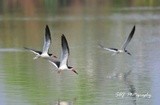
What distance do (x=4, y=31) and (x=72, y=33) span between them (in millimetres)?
5801

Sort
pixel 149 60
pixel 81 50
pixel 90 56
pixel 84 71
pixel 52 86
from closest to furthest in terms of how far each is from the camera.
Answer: pixel 52 86, pixel 84 71, pixel 149 60, pixel 90 56, pixel 81 50

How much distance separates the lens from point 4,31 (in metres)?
41.8

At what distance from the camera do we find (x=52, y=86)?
1902 cm

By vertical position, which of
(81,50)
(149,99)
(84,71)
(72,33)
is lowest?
(149,99)

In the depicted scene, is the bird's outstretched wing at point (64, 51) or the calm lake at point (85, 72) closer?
the bird's outstretched wing at point (64, 51)

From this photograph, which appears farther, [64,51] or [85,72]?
[85,72]

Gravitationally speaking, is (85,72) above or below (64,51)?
above

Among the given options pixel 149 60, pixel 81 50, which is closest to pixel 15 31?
pixel 81 50

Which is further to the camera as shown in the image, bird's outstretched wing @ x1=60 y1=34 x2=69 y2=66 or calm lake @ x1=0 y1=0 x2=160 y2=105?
calm lake @ x1=0 y1=0 x2=160 y2=105

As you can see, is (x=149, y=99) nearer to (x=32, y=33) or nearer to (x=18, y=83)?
(x=18, y=83)

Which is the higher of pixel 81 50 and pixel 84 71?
pixel 81 50

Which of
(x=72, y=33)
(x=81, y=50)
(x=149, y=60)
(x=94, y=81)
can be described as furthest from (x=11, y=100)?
(x=72, y=33)

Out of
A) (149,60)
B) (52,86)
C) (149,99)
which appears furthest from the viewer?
(149,60)

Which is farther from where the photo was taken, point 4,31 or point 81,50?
point 4,31
